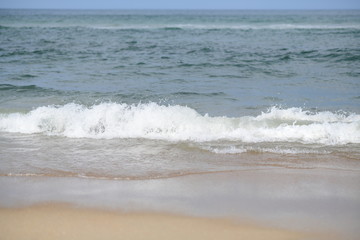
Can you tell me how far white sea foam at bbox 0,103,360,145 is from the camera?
6.98 meters

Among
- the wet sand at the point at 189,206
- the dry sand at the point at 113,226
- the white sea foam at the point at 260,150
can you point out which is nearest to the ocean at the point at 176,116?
the white sea foam at the point at 260,150

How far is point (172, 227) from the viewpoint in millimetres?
3807

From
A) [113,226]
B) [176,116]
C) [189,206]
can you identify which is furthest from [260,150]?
[113,226]

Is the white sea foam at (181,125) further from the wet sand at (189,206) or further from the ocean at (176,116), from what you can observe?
the wet sand at (189,206)

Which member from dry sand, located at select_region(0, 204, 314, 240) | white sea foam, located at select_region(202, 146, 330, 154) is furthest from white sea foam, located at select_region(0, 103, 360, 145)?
dry sand, located at select_region(0, 204, 314, 240)

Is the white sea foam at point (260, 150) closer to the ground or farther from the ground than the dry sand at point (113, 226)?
closer to the ground

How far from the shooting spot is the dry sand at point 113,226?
3650 mm

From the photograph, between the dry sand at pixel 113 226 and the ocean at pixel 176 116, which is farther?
the ocean at pixel 176 116

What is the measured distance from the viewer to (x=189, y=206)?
13.8ft

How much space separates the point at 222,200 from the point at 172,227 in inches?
30.6

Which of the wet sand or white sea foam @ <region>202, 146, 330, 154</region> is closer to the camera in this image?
the wet sand

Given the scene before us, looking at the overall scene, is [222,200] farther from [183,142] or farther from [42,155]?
[42,155]

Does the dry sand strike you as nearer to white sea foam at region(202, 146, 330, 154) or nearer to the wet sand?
the wet sand

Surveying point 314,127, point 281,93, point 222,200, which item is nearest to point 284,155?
point 314,127
